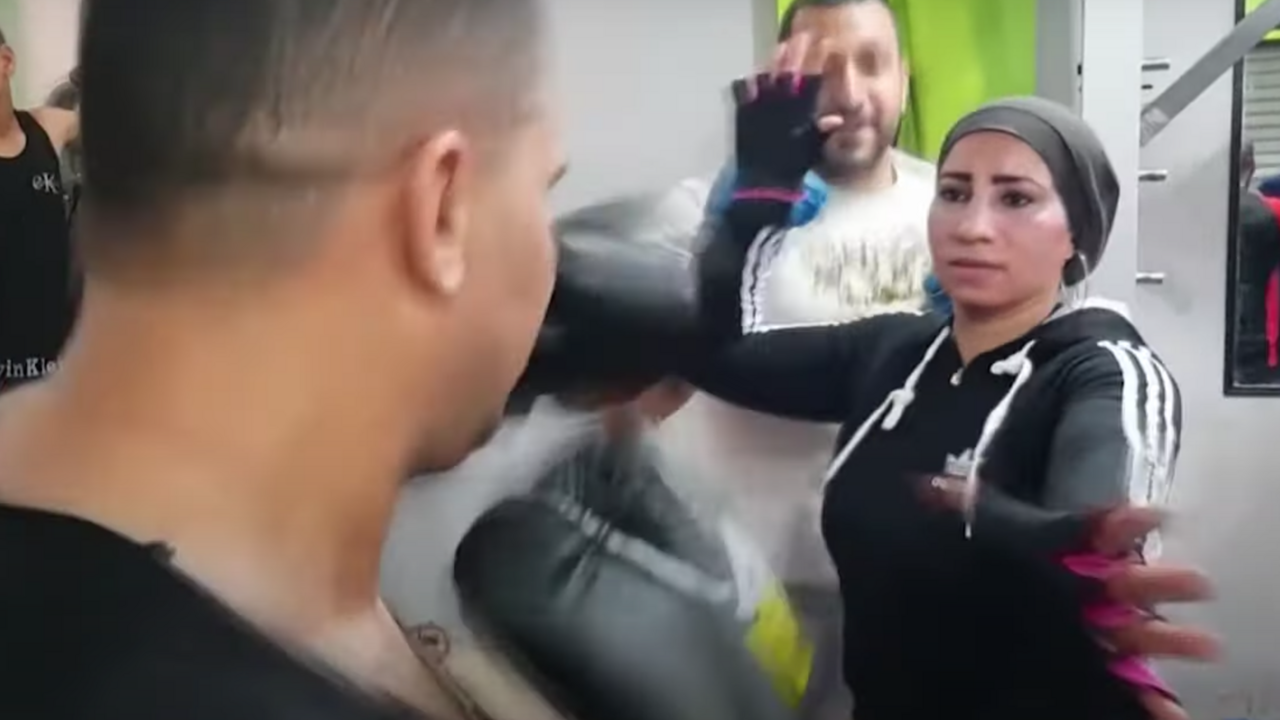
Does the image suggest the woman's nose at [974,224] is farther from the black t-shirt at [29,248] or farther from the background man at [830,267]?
the black t-shirt at [29,248]

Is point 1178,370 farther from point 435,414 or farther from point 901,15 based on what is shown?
point 435,414

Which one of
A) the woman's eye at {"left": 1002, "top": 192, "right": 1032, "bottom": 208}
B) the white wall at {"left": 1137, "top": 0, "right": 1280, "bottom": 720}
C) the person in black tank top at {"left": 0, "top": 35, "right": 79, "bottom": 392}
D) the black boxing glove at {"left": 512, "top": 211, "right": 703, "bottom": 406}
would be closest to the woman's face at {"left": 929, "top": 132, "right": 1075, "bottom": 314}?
the woman's eye at {"left": 1002, "top": 192, "right": 1032, "bottom": 208}

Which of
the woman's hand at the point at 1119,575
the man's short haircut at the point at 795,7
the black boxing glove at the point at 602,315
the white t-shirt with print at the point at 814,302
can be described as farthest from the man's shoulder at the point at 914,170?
the black boxing glove at the point at 602,315

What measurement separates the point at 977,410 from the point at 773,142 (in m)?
0.22

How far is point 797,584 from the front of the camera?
902mm

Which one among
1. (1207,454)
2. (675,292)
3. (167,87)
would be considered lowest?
(1207,454)

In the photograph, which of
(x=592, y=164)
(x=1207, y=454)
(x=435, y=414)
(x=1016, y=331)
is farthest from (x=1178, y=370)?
(x=435, y=414)

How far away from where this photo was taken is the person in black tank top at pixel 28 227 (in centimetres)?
70

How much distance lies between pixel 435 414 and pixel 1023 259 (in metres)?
0.59

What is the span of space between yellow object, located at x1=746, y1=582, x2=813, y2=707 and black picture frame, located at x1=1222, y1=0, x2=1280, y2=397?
0.47 metres

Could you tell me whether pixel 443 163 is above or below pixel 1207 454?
above

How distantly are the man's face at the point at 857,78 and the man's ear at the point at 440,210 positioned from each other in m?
0.50

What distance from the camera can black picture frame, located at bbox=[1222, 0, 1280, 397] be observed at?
1.06 m

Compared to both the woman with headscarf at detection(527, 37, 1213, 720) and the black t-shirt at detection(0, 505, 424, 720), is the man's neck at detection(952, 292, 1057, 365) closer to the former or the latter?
the woman with headscarf at detection(527, 37, 1213, 720)
